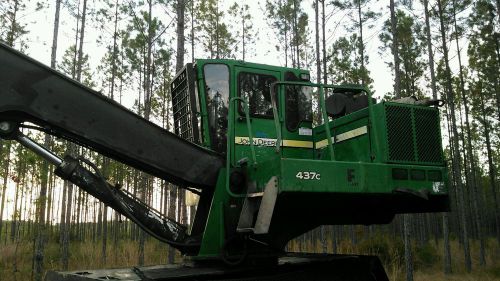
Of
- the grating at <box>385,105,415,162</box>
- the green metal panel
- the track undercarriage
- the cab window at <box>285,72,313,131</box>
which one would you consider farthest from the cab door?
the grating at <box>385,105,415,162</box>

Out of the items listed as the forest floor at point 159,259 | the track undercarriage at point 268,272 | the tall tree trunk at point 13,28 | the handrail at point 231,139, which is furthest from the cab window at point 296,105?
the tall tree trunk at point 13,28

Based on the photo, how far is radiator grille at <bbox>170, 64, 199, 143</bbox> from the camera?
18.4ft

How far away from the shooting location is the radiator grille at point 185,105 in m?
5.62

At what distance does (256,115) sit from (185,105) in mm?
1071

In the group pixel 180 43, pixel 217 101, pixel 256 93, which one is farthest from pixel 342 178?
pixel 180 43

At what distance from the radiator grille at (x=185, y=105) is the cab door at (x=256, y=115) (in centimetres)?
59

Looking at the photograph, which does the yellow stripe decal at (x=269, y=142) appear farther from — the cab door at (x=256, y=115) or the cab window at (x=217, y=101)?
the cab window at (x=217, y=101)

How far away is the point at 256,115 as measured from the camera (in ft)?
18.3

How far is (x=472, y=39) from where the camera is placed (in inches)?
923

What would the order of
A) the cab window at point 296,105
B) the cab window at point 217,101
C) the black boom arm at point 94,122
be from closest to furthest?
the black boom arm at point 94,122 → the cab window at point 217,101 → the cab window at point 296,105

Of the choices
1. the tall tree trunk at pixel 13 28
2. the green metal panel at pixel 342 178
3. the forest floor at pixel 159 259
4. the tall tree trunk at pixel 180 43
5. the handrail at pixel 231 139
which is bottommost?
the forest floor at pixel 159 259

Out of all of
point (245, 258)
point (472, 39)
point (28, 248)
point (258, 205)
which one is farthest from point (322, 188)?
point (472, 39)

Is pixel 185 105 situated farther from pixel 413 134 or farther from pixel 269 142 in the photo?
pixel 413 134

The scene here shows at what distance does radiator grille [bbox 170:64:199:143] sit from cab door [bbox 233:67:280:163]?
0.59 meters
